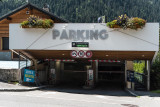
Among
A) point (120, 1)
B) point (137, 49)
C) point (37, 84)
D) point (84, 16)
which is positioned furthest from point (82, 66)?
point (120, 1)

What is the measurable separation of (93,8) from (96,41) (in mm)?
93805

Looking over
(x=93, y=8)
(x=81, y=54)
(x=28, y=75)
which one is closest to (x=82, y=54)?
(x=81, y=54)

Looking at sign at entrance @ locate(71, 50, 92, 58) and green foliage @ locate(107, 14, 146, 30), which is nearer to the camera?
green foliage @ locate(107, 14, 146, 30)

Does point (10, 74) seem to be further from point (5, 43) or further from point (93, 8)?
point (93, 8)

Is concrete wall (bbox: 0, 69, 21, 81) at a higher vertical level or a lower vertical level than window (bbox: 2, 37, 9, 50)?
lower

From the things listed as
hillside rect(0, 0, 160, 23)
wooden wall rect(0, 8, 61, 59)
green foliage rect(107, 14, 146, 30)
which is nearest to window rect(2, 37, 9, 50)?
Result: wooden wall rect(0, 8, 61, 59)

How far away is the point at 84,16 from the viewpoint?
3794 inches

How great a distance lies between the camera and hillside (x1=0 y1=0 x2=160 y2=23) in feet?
328

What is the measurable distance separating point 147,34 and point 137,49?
127 cm

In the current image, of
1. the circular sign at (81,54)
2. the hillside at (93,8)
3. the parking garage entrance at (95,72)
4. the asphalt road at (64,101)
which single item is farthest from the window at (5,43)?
the hillside at (93,8)

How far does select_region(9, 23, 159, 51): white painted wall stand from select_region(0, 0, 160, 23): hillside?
77.8 meters

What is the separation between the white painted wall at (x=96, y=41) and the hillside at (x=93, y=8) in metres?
77.8

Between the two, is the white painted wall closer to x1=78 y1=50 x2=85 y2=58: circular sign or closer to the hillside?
x1=78 y1=50 x2=85 y2=58: circular sign

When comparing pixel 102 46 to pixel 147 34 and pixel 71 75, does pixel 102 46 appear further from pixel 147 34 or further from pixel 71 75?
pixel 71 75
